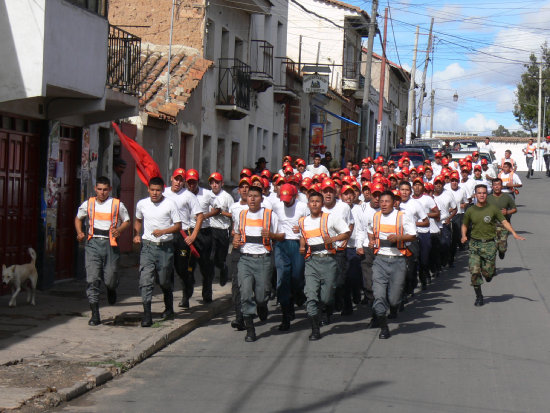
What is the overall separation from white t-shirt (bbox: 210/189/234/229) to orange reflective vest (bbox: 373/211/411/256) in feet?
10.4

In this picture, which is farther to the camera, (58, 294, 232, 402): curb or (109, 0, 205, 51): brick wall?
(109, 0, 205, 51): brick wall

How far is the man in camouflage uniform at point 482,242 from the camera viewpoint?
46.5 ft

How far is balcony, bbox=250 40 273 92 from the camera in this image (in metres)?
29.2

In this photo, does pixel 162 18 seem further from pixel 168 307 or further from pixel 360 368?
pixel 360 368

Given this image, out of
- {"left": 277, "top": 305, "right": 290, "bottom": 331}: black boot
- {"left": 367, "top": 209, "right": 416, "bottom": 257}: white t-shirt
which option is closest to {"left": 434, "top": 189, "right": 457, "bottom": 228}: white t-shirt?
{"left": 367, "top": 209, "right": 416, "bottom": 257}: white t-shirt

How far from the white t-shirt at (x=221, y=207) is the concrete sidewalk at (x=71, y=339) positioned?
1.16 meters

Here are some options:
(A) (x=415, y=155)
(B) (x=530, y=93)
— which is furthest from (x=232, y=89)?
(B) (x=530, y=93)

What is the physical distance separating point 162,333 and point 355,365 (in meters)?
2.61

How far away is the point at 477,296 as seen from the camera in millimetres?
14219

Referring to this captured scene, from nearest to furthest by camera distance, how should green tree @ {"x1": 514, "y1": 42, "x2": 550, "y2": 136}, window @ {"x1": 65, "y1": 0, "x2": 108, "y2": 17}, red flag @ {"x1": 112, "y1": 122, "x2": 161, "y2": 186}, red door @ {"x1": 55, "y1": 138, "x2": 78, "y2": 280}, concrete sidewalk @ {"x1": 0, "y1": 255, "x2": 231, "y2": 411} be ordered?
concrete sidewalk @ {"x1": 0, "y1": 255, "x2": 231, "y2": 411} → window @ {"x1": 65, "y1": 0, "x2": 108, "y2": 17} → red flag @ {"x1": 112, "y1": 122, "x2": 161, "y2": 186} → red door @ {"x1": 55, "y1": 138, "x2": 78, "y2": 280} → green tree @ {"x1": 514, "y1": 42, "x2": 550, "y2": 136}

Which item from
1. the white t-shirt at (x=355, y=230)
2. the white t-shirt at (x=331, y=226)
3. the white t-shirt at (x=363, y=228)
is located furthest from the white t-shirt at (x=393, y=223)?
the white t-shirt at (x=355, y=230)

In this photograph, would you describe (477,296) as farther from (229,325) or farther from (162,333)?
(162,333)

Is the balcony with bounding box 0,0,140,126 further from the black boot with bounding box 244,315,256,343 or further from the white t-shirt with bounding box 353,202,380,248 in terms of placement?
the white t-shirt with bounding box 353,202,380,248

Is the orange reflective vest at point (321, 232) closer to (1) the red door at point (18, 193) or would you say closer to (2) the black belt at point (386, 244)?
(2) the black belt at point (386, 244)
